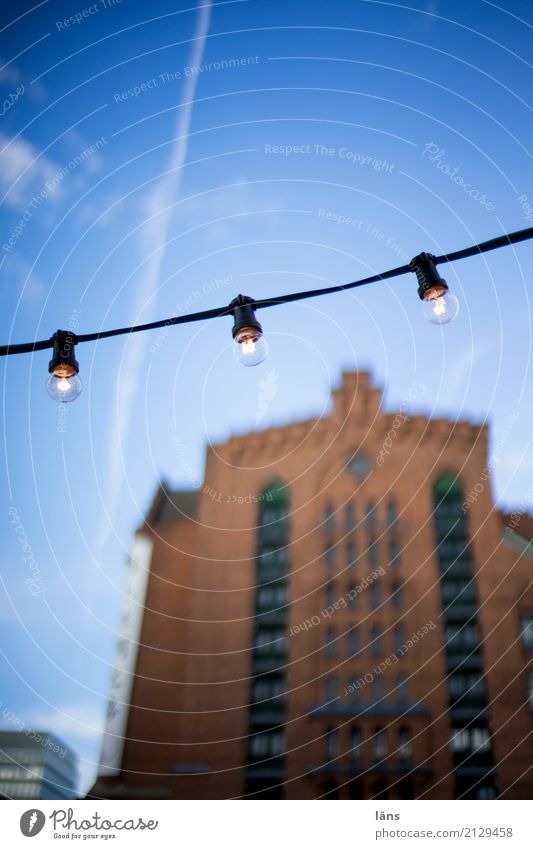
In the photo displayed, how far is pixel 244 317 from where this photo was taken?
2250 millimetres

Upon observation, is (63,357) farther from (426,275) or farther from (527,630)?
(527,630)

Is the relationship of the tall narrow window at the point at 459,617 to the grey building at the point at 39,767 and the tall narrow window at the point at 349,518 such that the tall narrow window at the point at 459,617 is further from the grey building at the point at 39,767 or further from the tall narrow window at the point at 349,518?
the grey building at the point at 39,767

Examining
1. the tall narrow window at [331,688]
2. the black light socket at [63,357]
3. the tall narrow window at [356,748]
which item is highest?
the tall narrow window at [331,688]

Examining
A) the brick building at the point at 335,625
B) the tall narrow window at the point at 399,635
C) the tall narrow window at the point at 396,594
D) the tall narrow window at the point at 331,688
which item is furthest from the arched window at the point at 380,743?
the tall narrow window at the point at 396,594

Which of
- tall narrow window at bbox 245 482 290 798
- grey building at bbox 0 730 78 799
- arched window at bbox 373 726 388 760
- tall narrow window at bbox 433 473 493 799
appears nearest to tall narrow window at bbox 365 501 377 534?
tall narrow window at bbox 433 473 493 799

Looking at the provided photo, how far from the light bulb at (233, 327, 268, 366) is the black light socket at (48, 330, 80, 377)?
50 centimetres

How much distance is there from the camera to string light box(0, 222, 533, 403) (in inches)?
81.5

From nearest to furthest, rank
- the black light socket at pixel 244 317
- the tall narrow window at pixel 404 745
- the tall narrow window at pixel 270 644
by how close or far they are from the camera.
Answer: the black light socket at pixel 244 317, the tall narrow window at pixel 404 745, the tall narrow window at pixel 270 644

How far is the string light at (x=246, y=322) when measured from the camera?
207cm

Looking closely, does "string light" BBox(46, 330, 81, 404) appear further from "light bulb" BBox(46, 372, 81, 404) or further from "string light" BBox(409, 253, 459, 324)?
"string light" BBox(409, 253, 459, 324)

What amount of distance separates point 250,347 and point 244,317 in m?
0.09

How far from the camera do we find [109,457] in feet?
20.3

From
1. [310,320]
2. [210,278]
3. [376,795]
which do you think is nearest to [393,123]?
[210,278]

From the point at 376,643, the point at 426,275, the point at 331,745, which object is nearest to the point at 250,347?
the point at 426,275
